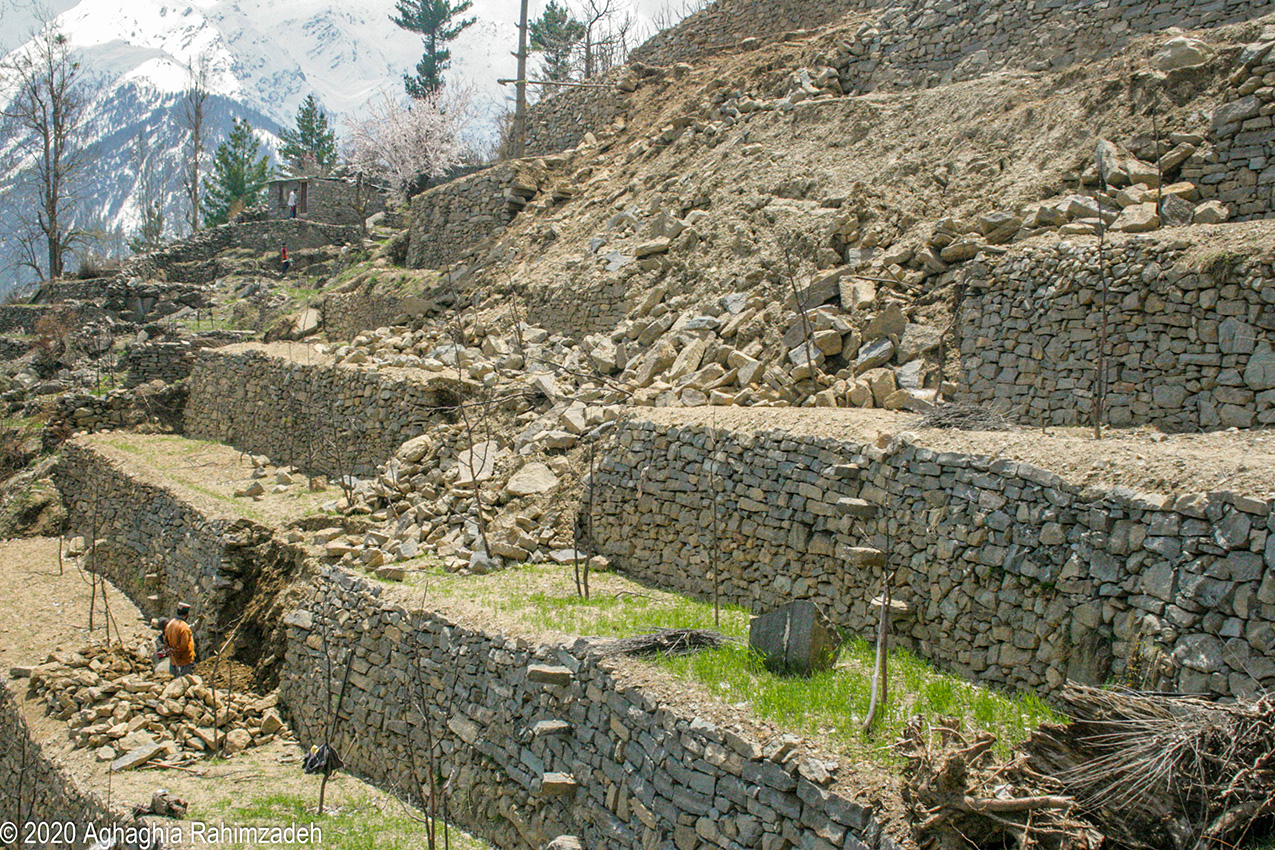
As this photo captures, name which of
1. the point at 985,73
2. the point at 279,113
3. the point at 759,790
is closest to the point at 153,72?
the point at 279,113

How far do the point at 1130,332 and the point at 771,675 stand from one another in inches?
216

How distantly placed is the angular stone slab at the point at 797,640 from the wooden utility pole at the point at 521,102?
67.1 feet

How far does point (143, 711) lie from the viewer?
11.9 meters

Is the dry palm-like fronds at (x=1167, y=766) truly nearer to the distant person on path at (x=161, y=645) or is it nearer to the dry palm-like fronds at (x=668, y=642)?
the dry palm-like fronds at (x=668, y=642)

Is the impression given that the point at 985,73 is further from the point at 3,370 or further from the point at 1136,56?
the point at 3,370

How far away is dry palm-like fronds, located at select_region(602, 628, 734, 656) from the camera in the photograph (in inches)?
341

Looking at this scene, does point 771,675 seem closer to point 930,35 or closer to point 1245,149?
point 1245,149

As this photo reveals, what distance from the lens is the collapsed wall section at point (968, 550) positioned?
6.29m

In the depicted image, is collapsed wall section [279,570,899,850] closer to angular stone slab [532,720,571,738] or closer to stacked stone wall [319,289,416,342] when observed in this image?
angular stone slab [532,720,571,738]

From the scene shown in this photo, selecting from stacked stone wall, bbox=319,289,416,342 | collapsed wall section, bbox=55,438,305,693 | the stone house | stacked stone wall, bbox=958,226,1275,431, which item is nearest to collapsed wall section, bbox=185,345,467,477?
stacked stone wall, bbox=319,289,416,342

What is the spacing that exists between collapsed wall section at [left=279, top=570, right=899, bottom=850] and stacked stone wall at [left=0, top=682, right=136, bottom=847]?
2.46m

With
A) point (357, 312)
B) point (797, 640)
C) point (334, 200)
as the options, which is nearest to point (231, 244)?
point (334, 200)

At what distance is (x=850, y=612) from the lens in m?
9.27

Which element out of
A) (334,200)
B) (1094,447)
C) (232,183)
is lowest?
(1094,447)
